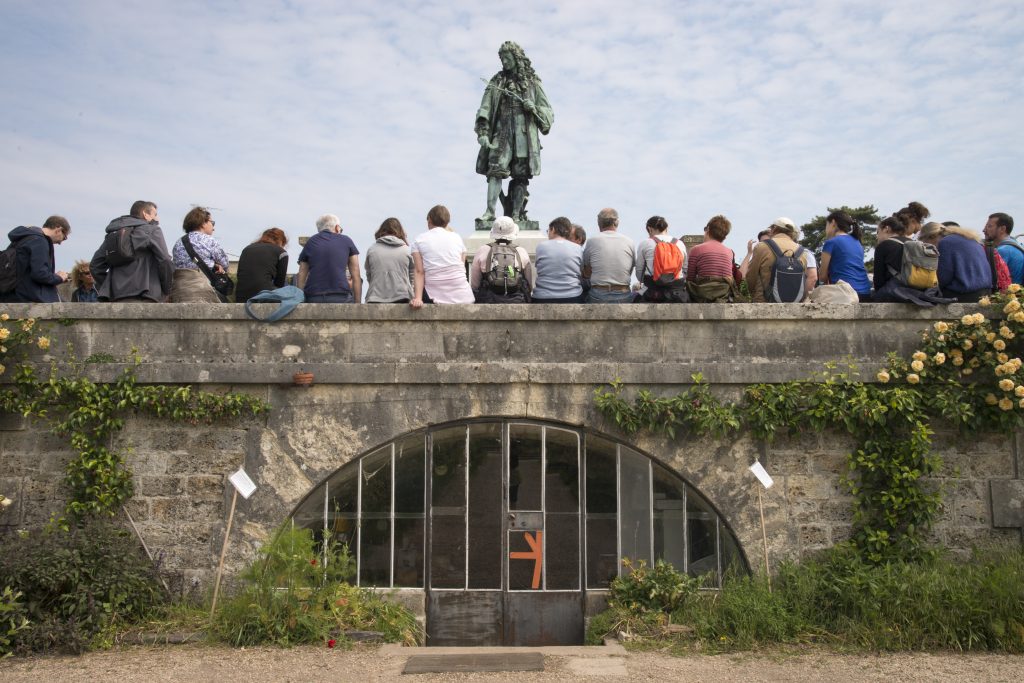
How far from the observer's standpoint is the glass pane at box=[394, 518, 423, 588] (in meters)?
7.64

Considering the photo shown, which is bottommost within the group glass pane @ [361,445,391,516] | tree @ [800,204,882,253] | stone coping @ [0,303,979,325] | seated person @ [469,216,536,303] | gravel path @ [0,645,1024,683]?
gravel path @ [0,645,1024,683]

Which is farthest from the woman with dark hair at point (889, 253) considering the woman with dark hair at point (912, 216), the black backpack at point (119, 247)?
the black backpack at point (119, 247)

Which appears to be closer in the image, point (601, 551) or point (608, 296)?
point (601, 551)

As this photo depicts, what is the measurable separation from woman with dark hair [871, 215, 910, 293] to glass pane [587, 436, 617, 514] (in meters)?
2.63

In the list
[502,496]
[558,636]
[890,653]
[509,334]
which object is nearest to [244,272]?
[509,334]

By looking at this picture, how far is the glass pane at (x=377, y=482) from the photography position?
303 inches

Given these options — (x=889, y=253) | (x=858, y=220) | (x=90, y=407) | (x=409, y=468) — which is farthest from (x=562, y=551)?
(x=858, y=220)

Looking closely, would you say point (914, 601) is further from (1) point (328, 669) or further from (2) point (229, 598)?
(2) point (229, 598)

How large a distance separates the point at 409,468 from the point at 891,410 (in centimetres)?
379

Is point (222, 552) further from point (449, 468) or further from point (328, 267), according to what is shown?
point (328, 267)

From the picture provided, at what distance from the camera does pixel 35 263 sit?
26.6 feet

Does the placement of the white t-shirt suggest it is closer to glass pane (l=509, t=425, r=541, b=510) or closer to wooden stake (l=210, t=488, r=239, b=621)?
glass pane (l=509, t=425, r=541, b=510)

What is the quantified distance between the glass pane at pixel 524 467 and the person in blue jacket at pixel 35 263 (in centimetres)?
411

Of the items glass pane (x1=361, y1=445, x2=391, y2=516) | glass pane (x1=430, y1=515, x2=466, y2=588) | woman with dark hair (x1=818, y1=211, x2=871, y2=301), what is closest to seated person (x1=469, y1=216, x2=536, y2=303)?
glass pane (x1=361, y1=445, x2=391, y2=516)
